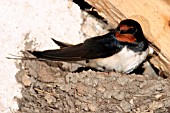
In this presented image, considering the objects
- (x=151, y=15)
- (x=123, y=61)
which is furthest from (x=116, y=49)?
(x=151, y=15)

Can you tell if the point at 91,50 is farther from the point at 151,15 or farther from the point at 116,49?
the point at 151,15

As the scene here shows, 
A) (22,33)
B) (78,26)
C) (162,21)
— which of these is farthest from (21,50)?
(162,21)

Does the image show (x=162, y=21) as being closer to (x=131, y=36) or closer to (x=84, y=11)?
(x=131, y=36)

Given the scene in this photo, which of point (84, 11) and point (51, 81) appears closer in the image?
point (51, 81)

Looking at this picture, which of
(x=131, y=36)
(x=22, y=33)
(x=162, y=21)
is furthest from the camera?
(x=22, y=33)

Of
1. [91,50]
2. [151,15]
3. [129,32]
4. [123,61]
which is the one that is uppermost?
[151,15]

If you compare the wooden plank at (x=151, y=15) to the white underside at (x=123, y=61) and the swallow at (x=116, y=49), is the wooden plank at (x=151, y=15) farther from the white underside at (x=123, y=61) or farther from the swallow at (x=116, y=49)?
the white underside at (x=123, y=61)

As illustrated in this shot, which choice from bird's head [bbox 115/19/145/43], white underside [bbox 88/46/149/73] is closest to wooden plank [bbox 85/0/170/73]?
bird's head [bbox 115/19/145/43]

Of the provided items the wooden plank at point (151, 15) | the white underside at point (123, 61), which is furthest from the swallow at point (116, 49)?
the wooden plank at point (151, 15)
